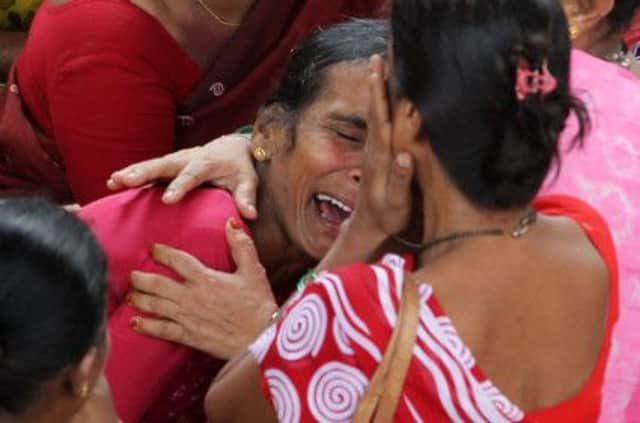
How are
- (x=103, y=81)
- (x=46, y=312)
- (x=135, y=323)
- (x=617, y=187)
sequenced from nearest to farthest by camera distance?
1. (x=46, y=312)
2. (x=617, y=187)
3. (x=135, y=323)
4. (x=103, y=81)

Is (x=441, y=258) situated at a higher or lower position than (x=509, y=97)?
lower

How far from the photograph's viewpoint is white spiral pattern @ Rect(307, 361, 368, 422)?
3.80ft

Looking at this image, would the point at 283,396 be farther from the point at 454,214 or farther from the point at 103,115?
the point at 103,115

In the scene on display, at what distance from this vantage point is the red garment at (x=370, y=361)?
1.13 m

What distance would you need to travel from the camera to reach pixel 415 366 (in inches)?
44.3

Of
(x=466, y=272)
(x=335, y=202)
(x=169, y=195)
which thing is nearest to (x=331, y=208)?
(x=335, y=202)

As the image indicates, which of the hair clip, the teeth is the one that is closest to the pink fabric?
the hair clip

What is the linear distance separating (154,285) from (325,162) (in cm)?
29

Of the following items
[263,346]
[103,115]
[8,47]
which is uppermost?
[263,346]

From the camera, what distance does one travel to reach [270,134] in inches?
66.7

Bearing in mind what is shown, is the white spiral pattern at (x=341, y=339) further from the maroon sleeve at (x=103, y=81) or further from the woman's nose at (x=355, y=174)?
the maroon sleeve at (x=103, y=81)

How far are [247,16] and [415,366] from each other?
110cm

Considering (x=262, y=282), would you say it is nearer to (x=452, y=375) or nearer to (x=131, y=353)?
(x=131, y=353)

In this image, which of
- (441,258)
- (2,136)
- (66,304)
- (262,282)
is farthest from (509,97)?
(2,136)
